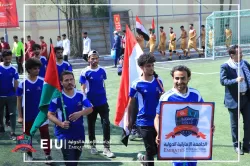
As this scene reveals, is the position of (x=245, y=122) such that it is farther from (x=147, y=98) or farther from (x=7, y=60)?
(x=7, y=60)

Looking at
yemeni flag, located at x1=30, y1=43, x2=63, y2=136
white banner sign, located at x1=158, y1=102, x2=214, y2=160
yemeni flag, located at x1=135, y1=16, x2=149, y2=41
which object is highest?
yemeni flag, located at x1=135, y1=16, x2=149, y2=41

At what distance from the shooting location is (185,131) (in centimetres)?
462

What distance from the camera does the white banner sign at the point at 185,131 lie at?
4562mm

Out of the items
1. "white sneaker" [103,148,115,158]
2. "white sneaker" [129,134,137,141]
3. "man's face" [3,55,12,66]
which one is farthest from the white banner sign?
"man's face" [3,55,12,66]

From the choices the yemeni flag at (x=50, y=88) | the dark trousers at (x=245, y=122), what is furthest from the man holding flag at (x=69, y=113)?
the dark trousers at (x=245, y=122)

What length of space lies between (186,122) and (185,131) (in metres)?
0.10

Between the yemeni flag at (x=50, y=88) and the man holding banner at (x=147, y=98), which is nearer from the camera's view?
the yemeni flag at (x=50, y=88)

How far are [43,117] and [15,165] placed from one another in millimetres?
1374

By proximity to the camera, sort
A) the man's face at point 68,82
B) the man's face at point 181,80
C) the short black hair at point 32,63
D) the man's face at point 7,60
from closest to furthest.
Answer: the man's face at point 181,80, the man's face at point 68,82, the short black hair at point 32,63, the man's face at point 7,60

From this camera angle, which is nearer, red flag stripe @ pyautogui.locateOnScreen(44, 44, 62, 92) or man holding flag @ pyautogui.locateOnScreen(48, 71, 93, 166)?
man holding flag @ pyautogui.locateOnScreen(48, 71, 93, 166)

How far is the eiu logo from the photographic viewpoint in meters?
4.58

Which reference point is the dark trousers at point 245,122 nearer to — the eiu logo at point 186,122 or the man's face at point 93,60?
the man's face at point 93,60

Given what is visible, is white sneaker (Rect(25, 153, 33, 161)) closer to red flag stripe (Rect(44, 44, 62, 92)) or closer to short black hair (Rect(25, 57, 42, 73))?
short black hair (Rect(25, 57, 42, 73))

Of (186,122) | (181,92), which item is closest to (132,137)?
(181,92)
